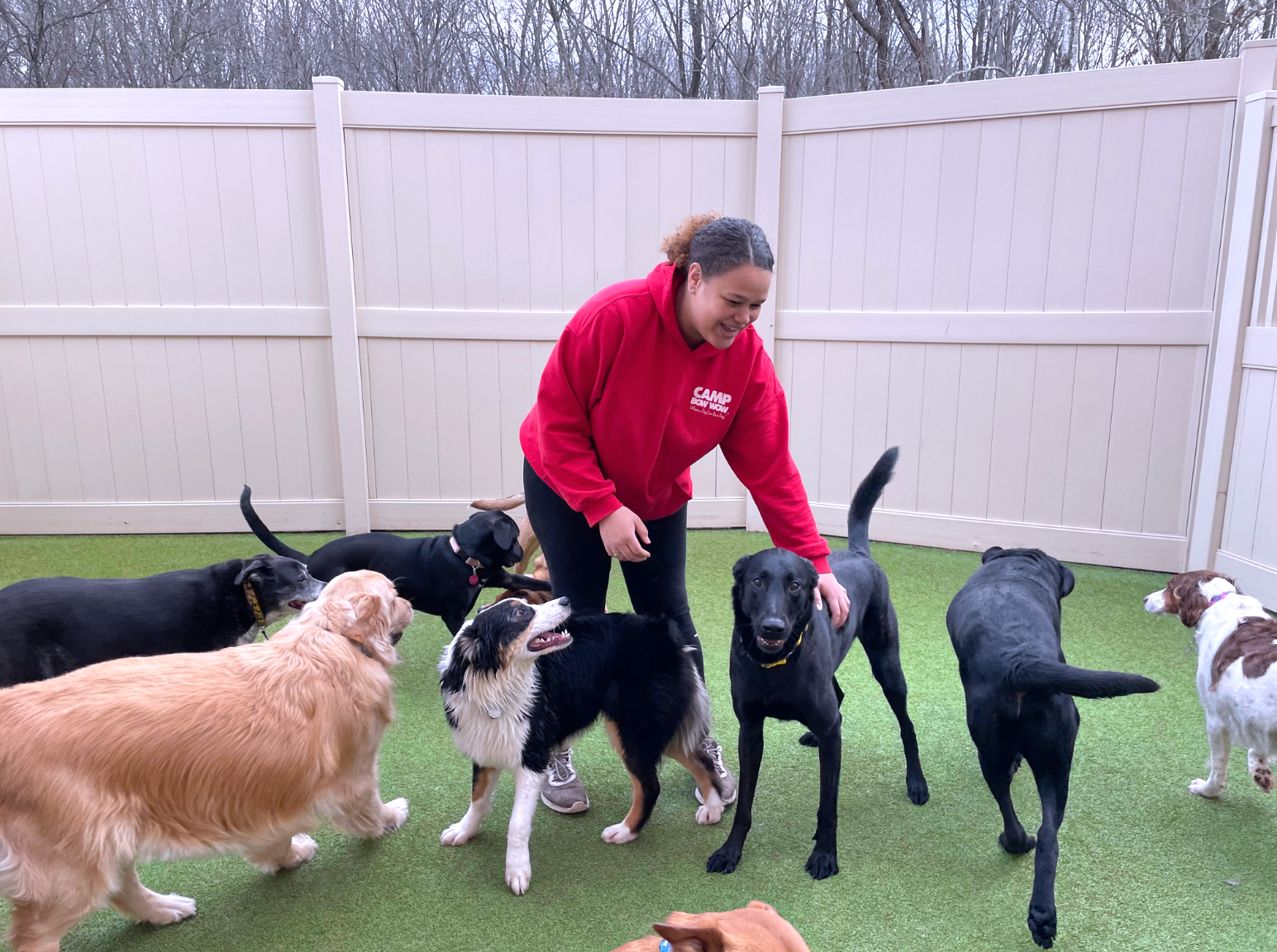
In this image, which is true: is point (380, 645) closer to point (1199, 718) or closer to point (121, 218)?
point (1199, 718)

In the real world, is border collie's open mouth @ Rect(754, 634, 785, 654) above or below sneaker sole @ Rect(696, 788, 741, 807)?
above

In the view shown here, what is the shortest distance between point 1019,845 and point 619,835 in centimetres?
102

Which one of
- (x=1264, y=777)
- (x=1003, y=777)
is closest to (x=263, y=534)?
(x=1003, y=777)

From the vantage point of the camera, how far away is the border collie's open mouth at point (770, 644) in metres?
1.87

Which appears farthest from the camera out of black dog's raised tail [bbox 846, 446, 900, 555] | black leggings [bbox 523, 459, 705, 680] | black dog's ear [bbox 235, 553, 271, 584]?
black dog's ear [bbox 235, 553, 271, 584]

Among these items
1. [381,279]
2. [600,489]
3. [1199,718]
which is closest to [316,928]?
[600,489]

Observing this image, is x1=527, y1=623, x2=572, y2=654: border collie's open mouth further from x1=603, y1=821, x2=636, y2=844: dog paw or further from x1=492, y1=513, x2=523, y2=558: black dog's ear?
x1=492, y1=513, x2=523, y2=558: black dog's ear

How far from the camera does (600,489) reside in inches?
75.3

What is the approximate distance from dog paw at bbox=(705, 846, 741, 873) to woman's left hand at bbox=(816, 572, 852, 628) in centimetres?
63

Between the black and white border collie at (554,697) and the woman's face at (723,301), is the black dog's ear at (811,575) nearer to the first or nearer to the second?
the black and white border collie at (554,697)

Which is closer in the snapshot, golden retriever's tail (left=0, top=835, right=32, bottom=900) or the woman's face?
golden retriever's tail (left=0, top=835, right=32, bottom=900)

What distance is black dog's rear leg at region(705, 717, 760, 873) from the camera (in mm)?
2051

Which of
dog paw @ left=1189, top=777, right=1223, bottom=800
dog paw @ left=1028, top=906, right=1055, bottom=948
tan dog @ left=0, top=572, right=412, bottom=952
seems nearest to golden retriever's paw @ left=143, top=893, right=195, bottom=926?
tan dog @ left=0, top=572, right=412, bottom=952

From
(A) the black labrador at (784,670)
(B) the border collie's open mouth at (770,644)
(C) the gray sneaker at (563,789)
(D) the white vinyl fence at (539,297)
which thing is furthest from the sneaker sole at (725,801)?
(D) the white vinyl fence at (539,297)
